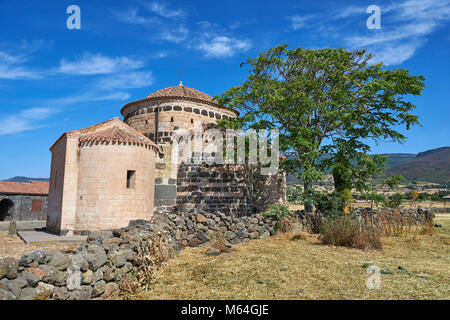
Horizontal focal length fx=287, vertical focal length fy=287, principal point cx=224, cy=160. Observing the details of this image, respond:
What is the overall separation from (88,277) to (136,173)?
24.8 ft

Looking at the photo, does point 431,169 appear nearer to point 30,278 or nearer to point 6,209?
point 6,209

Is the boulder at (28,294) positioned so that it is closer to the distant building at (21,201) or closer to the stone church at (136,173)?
the stone church at (136,173)

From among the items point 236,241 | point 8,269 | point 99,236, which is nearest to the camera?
point 8,269

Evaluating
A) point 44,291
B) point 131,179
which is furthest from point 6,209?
point 44,291

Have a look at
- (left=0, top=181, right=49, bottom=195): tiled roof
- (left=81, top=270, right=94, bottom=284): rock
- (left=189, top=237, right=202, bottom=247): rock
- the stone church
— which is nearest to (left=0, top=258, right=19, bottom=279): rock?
(left=81, top=270, right=94, bottom=284): rock

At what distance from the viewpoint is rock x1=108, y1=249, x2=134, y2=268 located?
20.3 ft

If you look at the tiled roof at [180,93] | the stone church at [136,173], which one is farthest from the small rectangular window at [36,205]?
the tiled roof at [180,93]

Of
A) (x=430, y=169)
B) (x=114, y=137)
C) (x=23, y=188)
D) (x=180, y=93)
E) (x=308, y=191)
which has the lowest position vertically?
(x=23, y=188)

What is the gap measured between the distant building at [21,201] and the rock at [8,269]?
99.5 ft

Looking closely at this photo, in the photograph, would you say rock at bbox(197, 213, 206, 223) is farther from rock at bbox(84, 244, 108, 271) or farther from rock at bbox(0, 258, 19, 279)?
rock at bbox(0, 258, 19, 279)

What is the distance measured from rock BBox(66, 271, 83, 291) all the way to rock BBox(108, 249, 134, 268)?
86 centimetres

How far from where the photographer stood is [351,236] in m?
9.77
